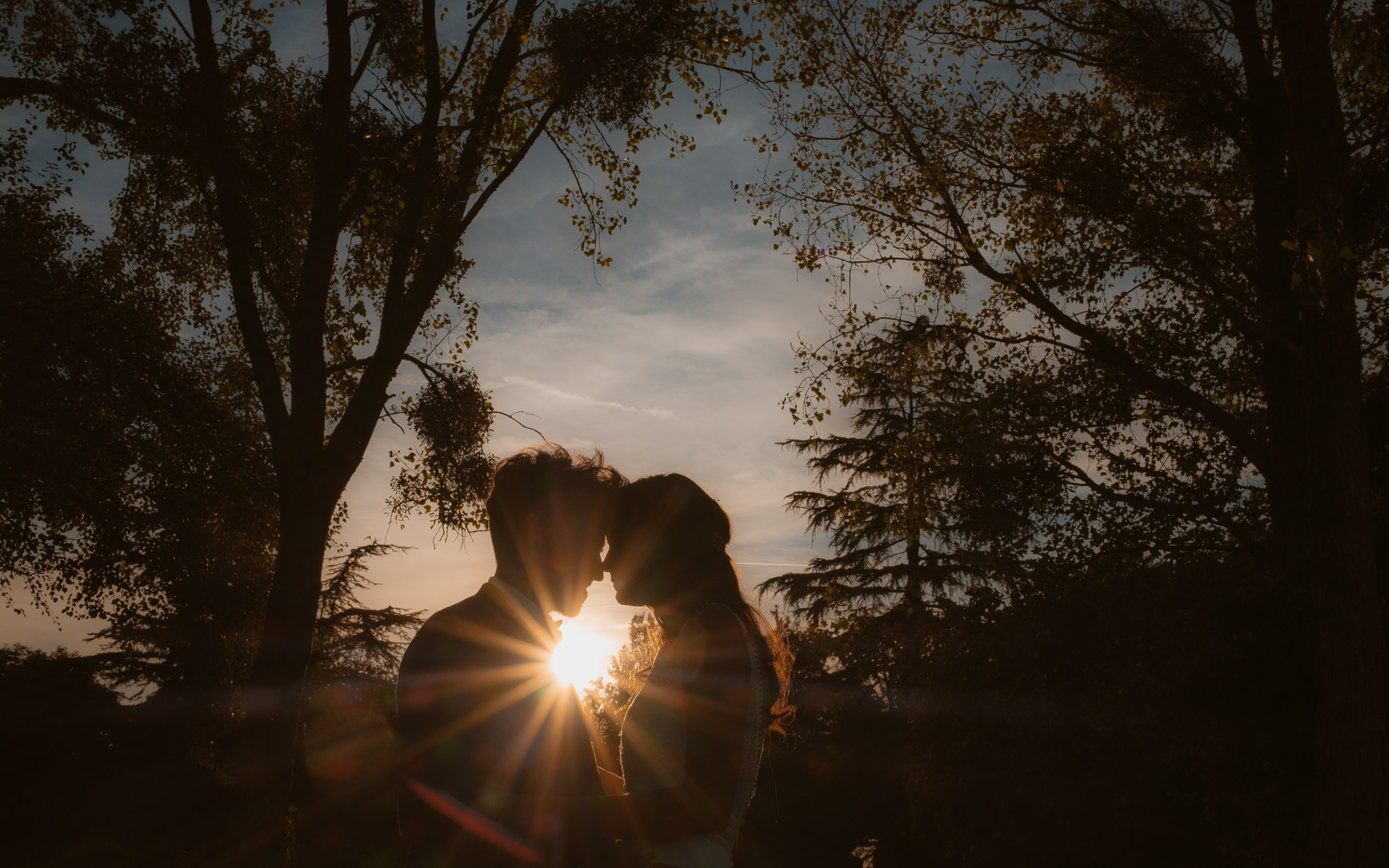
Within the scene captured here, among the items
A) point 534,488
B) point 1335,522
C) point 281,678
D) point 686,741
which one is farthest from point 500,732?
point 1335,522

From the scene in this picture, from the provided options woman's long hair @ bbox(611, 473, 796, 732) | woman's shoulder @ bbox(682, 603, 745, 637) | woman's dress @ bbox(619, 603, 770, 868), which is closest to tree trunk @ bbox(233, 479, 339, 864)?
woman's long hair @ bbox(611, 473, 796, 732)

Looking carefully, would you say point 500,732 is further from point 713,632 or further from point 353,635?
point 353,635

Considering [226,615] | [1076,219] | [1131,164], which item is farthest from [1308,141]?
[226,615]

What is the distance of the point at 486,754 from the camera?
243 centimetres

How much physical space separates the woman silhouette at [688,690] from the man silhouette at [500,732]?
175mm

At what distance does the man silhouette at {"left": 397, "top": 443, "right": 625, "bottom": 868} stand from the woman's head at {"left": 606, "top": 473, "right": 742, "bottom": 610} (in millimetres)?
273

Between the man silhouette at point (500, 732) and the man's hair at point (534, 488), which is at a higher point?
the man's hair at point (534, 488)

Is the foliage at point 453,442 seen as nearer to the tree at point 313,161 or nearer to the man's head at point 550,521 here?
the tree at point 313,161

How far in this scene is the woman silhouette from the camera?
249 centimetres

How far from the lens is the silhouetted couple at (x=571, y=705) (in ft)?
7.89

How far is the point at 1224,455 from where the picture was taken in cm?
1303

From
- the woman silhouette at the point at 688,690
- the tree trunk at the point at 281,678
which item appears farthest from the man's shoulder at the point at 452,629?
the tree trunk at the point at 281,678

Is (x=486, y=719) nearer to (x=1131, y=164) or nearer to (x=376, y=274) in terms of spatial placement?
(x=376, y=274)

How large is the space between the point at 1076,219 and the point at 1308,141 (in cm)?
452
